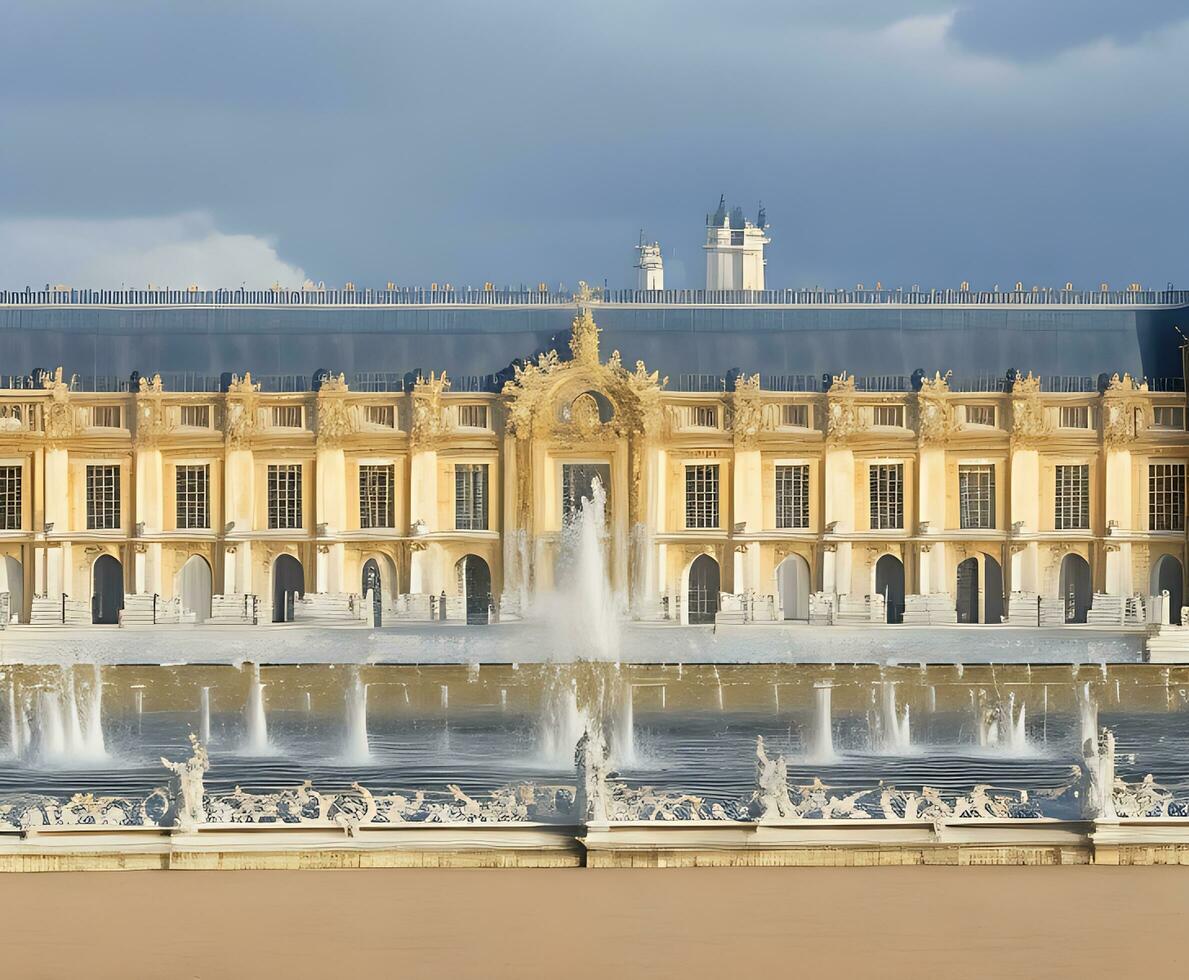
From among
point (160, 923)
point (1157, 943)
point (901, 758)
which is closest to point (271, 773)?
point (901, 758)

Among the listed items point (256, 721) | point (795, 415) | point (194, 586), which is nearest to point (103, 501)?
point (194, 586)

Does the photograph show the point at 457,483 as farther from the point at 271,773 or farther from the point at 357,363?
the point at 271,773

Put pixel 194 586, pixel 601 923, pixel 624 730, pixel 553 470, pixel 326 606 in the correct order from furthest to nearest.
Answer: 1. pixel 553 470
2. pixel 194 586
3. pixel 326 606
4. pixel 624 730
5. pixel 601 923

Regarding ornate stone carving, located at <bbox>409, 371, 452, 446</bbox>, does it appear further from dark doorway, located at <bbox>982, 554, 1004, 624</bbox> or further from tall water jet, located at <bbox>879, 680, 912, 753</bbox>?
tall water jet, located at <bbox>879, 680, 912, 753</bbox>

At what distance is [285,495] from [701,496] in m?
12.9

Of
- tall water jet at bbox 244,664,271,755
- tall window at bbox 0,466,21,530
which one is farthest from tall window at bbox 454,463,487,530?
tall water jet at bbox 244,664,271,755

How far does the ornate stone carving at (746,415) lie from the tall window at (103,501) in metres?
19.2

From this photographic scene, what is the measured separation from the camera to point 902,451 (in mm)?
67562

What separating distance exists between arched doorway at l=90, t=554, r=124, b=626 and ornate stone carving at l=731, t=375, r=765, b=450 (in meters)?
19.4

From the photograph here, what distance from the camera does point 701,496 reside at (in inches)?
2648

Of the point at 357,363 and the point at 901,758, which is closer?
the point at 901,758

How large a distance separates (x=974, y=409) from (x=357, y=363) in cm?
1950

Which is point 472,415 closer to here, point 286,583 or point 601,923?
point 286,583

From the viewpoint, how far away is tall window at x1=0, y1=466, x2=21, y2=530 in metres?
66.3
